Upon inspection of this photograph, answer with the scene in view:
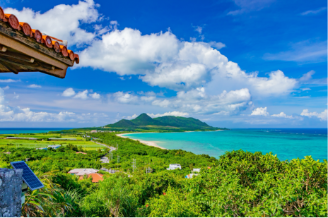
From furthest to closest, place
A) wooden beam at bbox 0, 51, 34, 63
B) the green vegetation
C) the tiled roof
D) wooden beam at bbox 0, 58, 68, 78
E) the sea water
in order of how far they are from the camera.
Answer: the sea water
the green vegetation
wooden beam at bbox 0, 58, 68, 78
wooden beam at bbox 0, 51, 34, 63
the tiled roof

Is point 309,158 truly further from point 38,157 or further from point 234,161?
point 38,157

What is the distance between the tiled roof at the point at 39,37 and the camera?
1995mm

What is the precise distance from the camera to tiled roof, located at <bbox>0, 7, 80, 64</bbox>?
2.00 metres

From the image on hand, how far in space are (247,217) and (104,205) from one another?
18.9 ft

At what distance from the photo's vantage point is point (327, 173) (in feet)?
14.6

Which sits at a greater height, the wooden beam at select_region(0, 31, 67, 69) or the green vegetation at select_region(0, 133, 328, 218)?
the wooden beam at select_region(0, 31, 67, 69)

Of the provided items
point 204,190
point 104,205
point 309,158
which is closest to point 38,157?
point 104,205

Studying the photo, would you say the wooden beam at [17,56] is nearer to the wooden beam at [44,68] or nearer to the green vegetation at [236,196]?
the wooden beam at [44,68]

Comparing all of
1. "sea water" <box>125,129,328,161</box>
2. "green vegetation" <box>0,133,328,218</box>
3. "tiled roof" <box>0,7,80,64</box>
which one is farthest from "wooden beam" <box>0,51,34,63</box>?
"sea water" <box>125,129,328,161</box>

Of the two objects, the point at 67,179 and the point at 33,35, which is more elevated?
the point at 33,35

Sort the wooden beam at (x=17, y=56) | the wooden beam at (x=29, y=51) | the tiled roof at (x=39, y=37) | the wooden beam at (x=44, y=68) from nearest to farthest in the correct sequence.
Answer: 1. the tiled roof at (x=39, y=37)
2. the wooden beam at (x=29, y=51)
3. the wooden beam at (x=17, y=56)
4. the wooden beam at (x=44, y=68)

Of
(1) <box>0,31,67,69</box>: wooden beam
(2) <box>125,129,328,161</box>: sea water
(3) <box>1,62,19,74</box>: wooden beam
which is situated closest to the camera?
(1) <box>0,31,67,69</box>: wooden beam

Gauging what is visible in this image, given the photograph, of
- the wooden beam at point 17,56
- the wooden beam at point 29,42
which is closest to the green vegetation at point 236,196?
the wooden beam at point 17,56

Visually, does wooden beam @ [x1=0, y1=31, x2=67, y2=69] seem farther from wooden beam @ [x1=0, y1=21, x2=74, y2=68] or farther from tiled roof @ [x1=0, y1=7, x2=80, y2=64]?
tiled roof @ [x1=0, y1=7, x2=80, y2=64]
